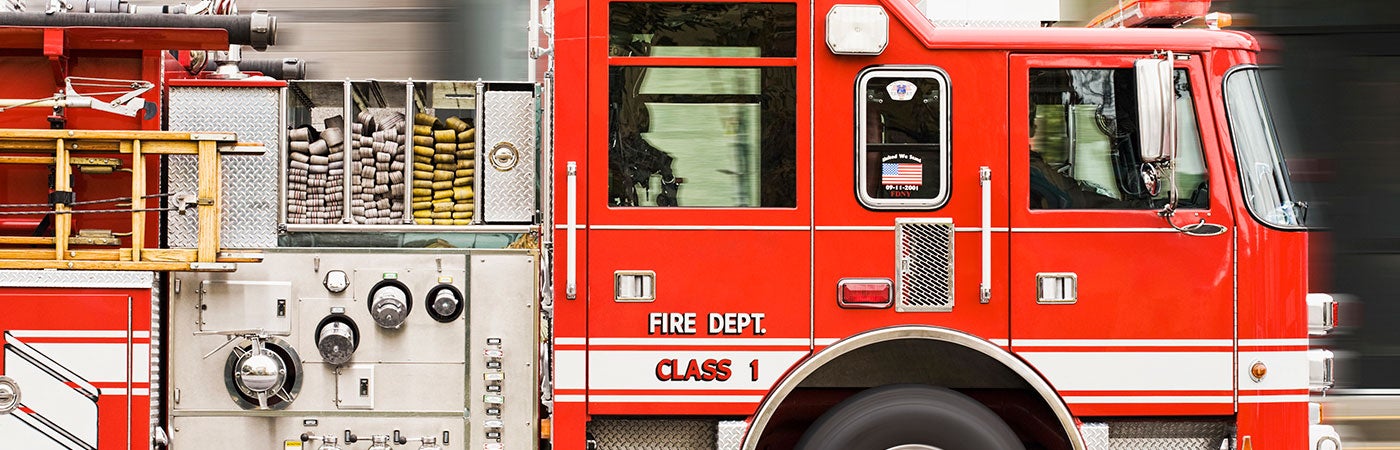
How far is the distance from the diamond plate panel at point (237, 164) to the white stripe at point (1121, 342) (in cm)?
313

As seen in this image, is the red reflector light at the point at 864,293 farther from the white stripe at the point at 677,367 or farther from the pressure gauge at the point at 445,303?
the pressure gauge at the point at 445,303

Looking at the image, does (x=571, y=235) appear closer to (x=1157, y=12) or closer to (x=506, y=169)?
→ (x=506, y=169)

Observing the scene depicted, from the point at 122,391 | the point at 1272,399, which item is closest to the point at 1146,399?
the point at 1272,399

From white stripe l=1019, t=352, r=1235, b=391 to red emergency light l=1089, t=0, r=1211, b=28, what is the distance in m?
1.41

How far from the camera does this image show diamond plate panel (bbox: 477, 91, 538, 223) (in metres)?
4.61

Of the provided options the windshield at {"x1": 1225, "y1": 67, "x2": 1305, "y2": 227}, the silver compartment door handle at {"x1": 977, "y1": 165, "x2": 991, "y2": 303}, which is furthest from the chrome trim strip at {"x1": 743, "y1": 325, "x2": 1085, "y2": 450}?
the windshield at {"x1": 1225, "y1": 67, "x2": 1305, "y2": 227}

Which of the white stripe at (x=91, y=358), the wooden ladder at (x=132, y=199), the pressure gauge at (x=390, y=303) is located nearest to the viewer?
the wooden ladder at (x=132, y=199)

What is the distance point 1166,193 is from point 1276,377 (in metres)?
0.86

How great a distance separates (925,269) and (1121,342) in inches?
32.7

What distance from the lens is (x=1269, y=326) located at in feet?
14.3

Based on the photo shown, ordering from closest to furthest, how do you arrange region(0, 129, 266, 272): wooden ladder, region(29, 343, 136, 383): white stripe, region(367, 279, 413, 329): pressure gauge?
region(0, 129, 266, 272): wooden ladder → region(29, 343, 136, 383): white stripe → region(367, 279, 413, 329): pressure gauge

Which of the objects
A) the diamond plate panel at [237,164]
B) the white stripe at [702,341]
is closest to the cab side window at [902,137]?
the white stripe at [702,341]

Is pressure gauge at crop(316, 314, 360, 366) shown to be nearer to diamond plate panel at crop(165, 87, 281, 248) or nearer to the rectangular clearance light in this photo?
diamond plate panel at crop(165, 87, 281, 248)

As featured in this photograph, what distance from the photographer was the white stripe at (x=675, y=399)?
439 centimetres
